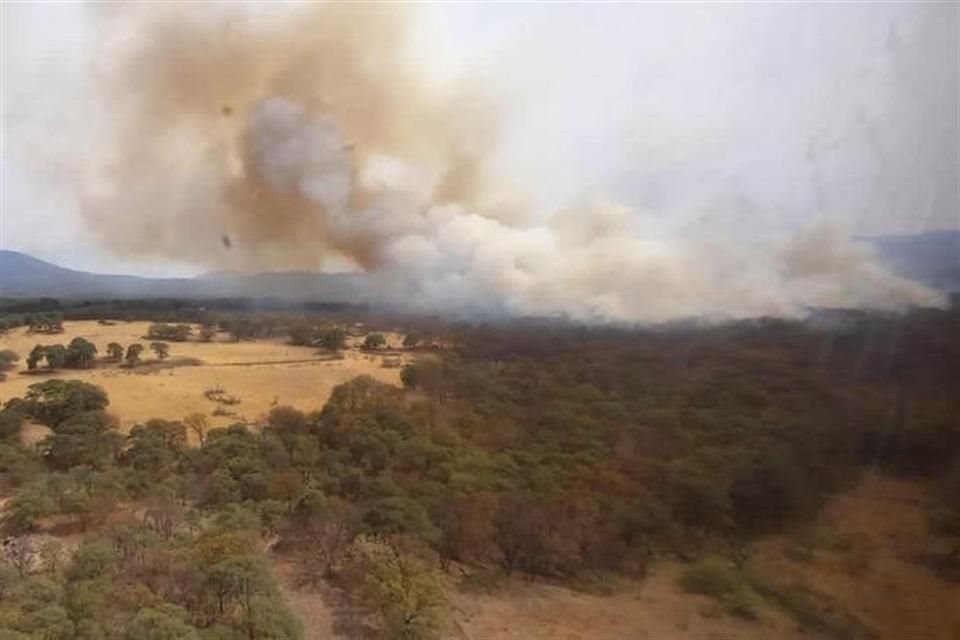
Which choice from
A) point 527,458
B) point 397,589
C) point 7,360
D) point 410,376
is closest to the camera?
point 397,589

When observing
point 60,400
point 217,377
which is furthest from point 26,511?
point 217,377

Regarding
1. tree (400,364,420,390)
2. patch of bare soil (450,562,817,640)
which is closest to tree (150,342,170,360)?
tree (400,364,420,390)

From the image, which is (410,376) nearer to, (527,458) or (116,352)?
(527,458)

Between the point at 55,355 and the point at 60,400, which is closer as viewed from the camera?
the point at 60,400

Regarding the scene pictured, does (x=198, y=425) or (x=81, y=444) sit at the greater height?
(x=198, y=425)

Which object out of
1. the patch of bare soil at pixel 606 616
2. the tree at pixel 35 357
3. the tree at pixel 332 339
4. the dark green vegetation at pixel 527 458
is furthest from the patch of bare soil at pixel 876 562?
the tree at pixel 35 357

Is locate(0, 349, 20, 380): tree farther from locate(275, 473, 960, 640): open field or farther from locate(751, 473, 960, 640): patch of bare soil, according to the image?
locate(751, 473, 960, 640): patch of bare soil
